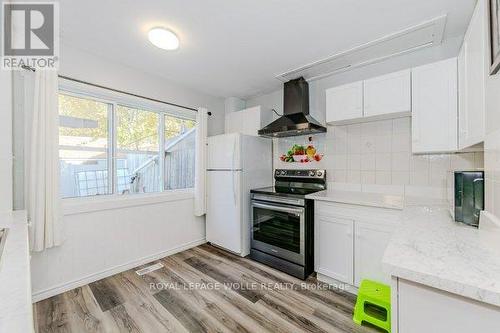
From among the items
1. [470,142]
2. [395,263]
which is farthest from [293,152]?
[395,263]

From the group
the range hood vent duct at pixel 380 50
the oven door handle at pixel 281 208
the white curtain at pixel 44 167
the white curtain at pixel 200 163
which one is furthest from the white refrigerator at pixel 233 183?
the white curtain at pixel 44 167

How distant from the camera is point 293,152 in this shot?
10.4 feet

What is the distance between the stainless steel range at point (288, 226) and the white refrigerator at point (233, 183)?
0.50 ft

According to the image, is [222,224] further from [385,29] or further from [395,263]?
[385,29]

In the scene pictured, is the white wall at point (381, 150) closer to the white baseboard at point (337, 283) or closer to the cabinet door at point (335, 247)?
the cabinet door at point (335, 247)

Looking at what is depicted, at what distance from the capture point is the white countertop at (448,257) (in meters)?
0.67

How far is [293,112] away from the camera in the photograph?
9.59ft

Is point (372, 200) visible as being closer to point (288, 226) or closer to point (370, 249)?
point (370, 249)

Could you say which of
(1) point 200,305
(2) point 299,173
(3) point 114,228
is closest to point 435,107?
(2) point 299,173

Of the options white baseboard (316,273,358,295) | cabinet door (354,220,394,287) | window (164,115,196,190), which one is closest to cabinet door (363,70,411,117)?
cabinet door (354,220,394,287)

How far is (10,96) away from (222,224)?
8.04 ft

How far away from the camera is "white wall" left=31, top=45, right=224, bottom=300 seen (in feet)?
6.89

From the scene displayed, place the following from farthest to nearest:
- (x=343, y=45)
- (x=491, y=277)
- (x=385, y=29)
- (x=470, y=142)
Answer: (x=343, y=45) < (x=385, y=29) < (x=470, y=142) < (x=491, y=277)

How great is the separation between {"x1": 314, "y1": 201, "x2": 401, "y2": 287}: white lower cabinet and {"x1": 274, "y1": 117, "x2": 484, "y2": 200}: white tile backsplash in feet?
1.99
